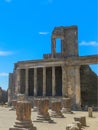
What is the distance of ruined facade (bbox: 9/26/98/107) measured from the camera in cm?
3728

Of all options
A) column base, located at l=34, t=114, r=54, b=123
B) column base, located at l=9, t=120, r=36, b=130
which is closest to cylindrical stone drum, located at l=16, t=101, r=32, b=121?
column base, located at l=9, t=120, r=36, b=130

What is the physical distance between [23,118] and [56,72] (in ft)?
96.1

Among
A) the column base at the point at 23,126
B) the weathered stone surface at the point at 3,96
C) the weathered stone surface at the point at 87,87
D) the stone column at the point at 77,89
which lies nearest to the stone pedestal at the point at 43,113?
the column base at the point at 23,126

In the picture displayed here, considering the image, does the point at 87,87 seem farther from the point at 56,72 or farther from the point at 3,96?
the point at 3,96

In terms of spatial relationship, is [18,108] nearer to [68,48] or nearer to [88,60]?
[88,60]

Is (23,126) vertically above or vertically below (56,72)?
below

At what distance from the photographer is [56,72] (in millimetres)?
43250

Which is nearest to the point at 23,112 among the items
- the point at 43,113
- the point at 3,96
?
the point at 43,113

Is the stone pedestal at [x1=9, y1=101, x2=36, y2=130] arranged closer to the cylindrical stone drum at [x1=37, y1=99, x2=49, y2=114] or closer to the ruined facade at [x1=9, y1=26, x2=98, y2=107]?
the cylindrical stone drum at [x1=37, y1=99, x2=49, y2=114]

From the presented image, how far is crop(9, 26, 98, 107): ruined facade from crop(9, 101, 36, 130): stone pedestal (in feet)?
73.9

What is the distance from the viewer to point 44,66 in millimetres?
39656

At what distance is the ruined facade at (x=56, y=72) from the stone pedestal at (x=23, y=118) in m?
22.5

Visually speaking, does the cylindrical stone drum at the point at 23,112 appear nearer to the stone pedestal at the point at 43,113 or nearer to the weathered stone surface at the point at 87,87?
the stone pedestal at the point at 43,113

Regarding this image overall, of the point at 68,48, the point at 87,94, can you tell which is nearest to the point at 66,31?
the point at 68,48
